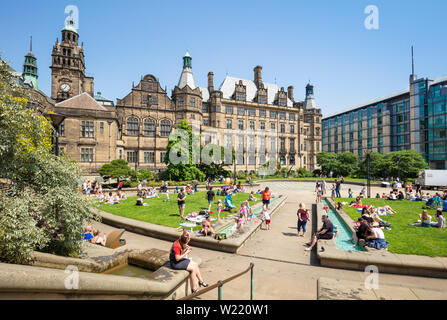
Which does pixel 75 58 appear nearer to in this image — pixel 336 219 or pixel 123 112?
pixel 123 112

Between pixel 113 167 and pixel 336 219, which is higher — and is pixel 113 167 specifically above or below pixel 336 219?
above

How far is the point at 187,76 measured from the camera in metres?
49.4

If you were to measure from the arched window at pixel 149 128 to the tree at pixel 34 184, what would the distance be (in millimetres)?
38443

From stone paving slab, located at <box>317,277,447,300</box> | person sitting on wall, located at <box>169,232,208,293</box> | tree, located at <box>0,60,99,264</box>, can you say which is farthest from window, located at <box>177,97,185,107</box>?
stone paving slab, located at <box>317,277,447,300</box>

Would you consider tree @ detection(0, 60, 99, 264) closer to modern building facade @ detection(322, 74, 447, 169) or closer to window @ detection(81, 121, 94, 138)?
window @ detection(81, 121, 94, 138)

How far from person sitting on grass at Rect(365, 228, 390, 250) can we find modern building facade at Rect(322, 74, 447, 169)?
75071mm

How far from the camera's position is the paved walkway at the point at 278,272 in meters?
5.87

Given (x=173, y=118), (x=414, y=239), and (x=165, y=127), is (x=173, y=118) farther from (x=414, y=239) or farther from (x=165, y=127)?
(x=414, y=239)

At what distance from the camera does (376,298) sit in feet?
17.4

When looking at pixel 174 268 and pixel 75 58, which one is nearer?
pixel 174 268

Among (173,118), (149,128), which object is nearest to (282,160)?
(173,118)

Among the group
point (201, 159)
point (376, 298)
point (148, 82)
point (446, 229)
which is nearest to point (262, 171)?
point (201, 159)

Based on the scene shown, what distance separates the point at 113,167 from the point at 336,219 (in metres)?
26.7
